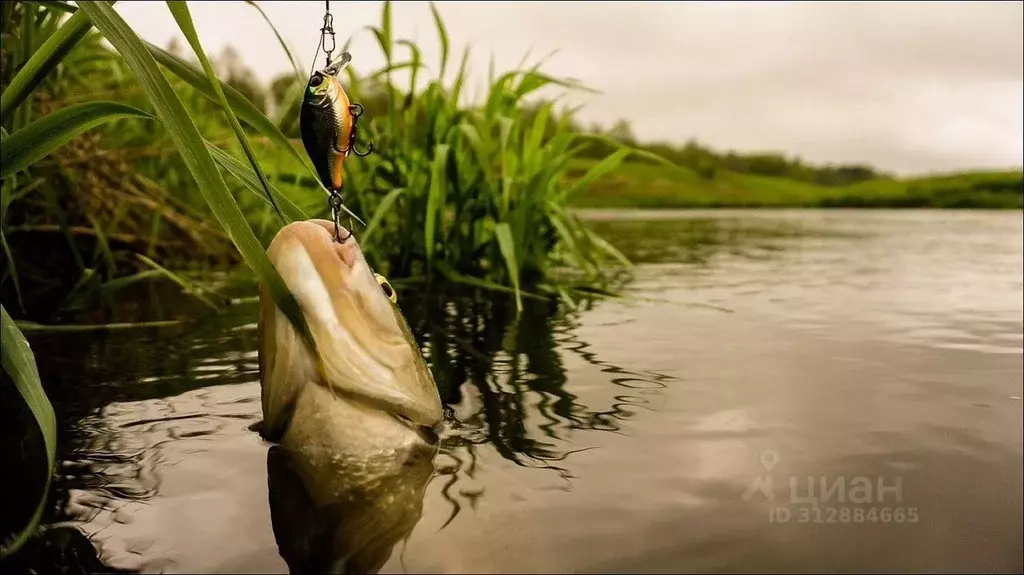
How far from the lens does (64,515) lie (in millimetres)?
1000

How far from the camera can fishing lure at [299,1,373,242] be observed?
1106mm

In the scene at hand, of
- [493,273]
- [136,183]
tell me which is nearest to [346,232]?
[493,273]

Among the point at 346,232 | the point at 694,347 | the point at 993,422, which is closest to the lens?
the point at 346,232

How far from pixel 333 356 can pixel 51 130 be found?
0.44 metres

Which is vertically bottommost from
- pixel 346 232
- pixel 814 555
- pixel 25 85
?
pixel 814 555

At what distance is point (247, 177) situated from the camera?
1.15 metres

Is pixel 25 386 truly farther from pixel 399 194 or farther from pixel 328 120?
pixel 399 194

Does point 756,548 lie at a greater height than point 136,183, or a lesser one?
lesser

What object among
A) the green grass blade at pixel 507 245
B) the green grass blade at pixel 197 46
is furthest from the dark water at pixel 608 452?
the green grass blade at pixel 197 46

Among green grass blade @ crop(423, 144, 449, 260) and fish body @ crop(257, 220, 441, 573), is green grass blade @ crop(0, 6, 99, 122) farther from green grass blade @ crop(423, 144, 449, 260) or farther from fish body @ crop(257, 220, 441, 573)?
green grass blade @ crop(423, 144, 449, 260)

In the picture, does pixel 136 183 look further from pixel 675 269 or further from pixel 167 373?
pixel 675 269

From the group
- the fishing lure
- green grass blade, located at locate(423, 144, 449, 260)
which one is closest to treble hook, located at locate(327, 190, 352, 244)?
the fishing lure

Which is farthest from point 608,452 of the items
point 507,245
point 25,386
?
point 507,245

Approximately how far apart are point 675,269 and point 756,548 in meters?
3.39
